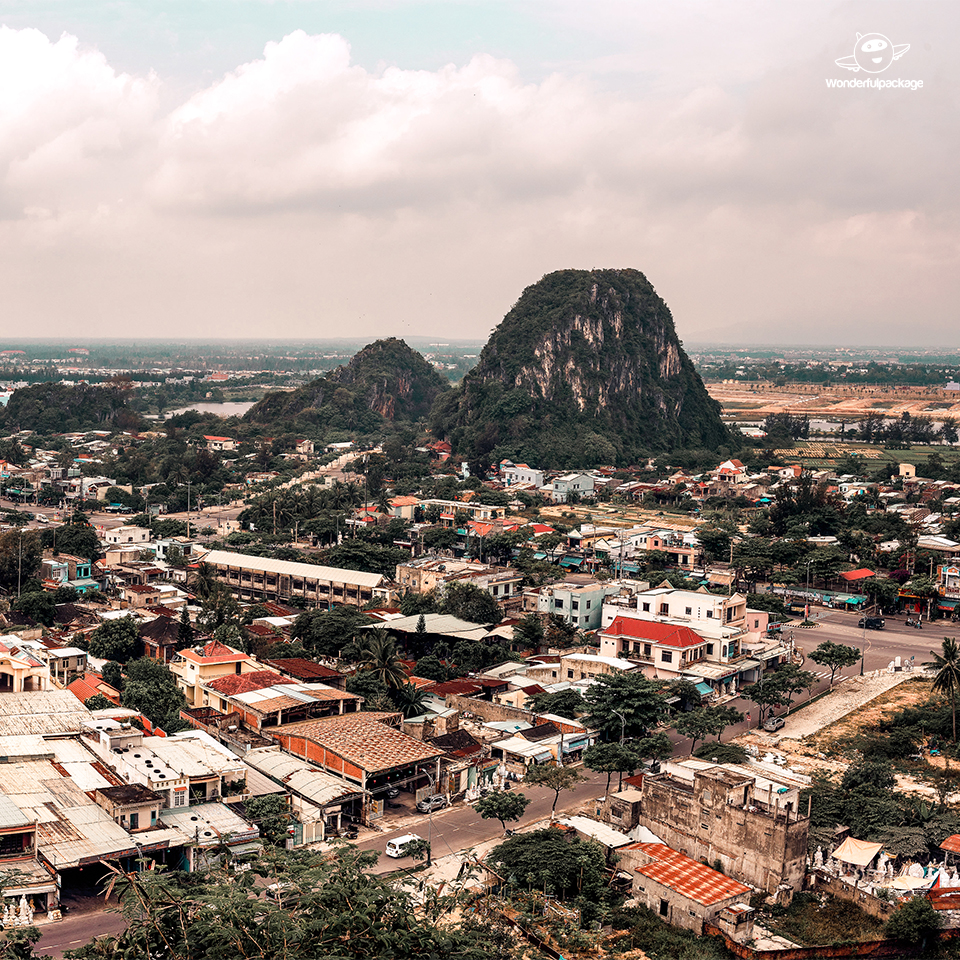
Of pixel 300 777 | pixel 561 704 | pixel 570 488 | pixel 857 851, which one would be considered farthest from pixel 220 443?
pixel 857 851

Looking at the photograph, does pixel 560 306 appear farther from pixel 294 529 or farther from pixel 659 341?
pixel 294 529

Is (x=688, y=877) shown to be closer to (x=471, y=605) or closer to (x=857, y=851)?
(x=857, y=851)

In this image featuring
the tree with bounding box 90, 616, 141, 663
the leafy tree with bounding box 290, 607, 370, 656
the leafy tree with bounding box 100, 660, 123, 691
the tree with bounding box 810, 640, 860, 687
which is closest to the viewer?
the leafy tree with bounding box 100, 660, 123, 691

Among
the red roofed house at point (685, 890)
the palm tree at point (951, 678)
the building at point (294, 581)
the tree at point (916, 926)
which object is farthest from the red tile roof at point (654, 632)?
the tree at point (916, 926)

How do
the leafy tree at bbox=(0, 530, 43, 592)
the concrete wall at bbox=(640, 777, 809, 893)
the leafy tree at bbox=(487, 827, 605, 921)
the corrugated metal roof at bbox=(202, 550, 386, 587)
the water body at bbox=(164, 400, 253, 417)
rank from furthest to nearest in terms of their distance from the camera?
the water body at bbox=(164, 400, 253, 417), the corrugated metal roof at bbox=(202, 550, 386, 587), the leafy tree at bbox=(0, 530, 43, 592), the concrete wall at bbox=(640, 777, 809, 893), the leafy tree at bbox=(487, 827, 605, 921)

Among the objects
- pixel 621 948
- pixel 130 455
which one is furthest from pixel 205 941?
pixel 130 455

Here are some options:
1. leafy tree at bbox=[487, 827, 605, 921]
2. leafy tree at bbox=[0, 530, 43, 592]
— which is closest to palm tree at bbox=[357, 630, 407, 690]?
leafy tree at bbox=[487, 827, 605, 921]

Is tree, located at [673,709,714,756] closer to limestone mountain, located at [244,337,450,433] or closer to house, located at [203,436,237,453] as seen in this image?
house, located at [203,436,237,453]
